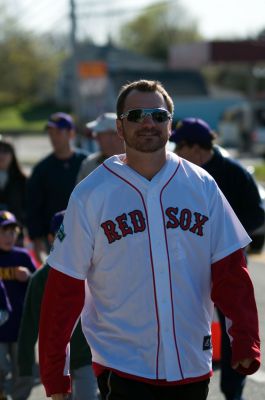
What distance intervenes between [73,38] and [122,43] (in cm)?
8181

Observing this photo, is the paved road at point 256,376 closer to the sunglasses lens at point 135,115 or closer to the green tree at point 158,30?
the sunglasses lens at point 135,115

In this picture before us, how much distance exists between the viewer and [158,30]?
112 meters

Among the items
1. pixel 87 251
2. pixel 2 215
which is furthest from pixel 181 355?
pixel 2 215

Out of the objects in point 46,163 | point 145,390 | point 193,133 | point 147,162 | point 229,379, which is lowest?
point 229,379

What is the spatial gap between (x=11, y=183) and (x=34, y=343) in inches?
137

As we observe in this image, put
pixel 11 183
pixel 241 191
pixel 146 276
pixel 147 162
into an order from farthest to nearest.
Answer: pixel 11 183 → pixel 241 191 → pixel 147 162 → pixel 146 276

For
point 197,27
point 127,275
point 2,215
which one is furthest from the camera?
point 197,27

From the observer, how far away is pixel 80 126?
35.1 meters

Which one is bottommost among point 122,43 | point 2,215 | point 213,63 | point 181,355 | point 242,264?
point 122,43

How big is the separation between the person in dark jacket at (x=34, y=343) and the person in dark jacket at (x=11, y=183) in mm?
2936

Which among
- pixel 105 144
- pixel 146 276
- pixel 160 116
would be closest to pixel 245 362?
pixel 146 276

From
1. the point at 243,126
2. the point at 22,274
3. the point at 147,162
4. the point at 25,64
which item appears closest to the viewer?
the point at 147,162

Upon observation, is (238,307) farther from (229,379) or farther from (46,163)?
(46,163)

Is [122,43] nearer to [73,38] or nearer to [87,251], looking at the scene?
[73,38]
